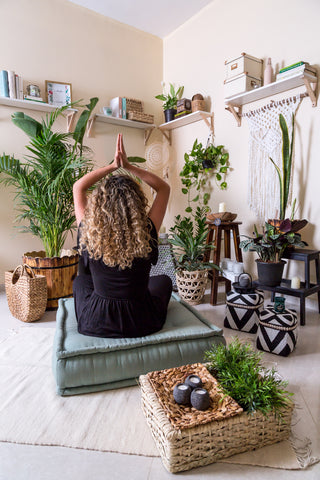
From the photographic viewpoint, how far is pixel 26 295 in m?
2.15

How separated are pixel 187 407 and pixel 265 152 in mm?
2397

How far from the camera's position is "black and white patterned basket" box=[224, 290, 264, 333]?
6.53 feet

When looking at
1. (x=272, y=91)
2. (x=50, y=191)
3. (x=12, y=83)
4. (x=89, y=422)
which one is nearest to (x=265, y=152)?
(x=272, y=91)

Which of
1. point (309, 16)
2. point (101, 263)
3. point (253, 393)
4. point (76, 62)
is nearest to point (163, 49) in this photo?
point (76, 62)

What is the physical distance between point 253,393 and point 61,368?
79 cm

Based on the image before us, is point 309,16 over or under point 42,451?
over

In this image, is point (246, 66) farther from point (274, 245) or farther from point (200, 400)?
Result: point (200, 400)

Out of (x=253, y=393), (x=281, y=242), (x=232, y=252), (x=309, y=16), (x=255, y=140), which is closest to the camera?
(x=253, y=393)

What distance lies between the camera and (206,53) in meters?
3.42

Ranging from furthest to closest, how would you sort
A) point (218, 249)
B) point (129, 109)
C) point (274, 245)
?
1. point (129, 109)
2. point (218, 249)
3. point (274, 245)

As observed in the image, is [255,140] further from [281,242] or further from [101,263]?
[101,263]

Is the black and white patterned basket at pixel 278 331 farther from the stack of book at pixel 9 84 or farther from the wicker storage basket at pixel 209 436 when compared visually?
the stack of book at pixel 9 84

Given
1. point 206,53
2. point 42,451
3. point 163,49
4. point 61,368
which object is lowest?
point 42,451

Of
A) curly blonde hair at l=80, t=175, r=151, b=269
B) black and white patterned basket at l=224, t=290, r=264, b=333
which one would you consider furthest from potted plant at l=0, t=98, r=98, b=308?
black and white patterned basket at l=224, t=290, r=264, b=333
